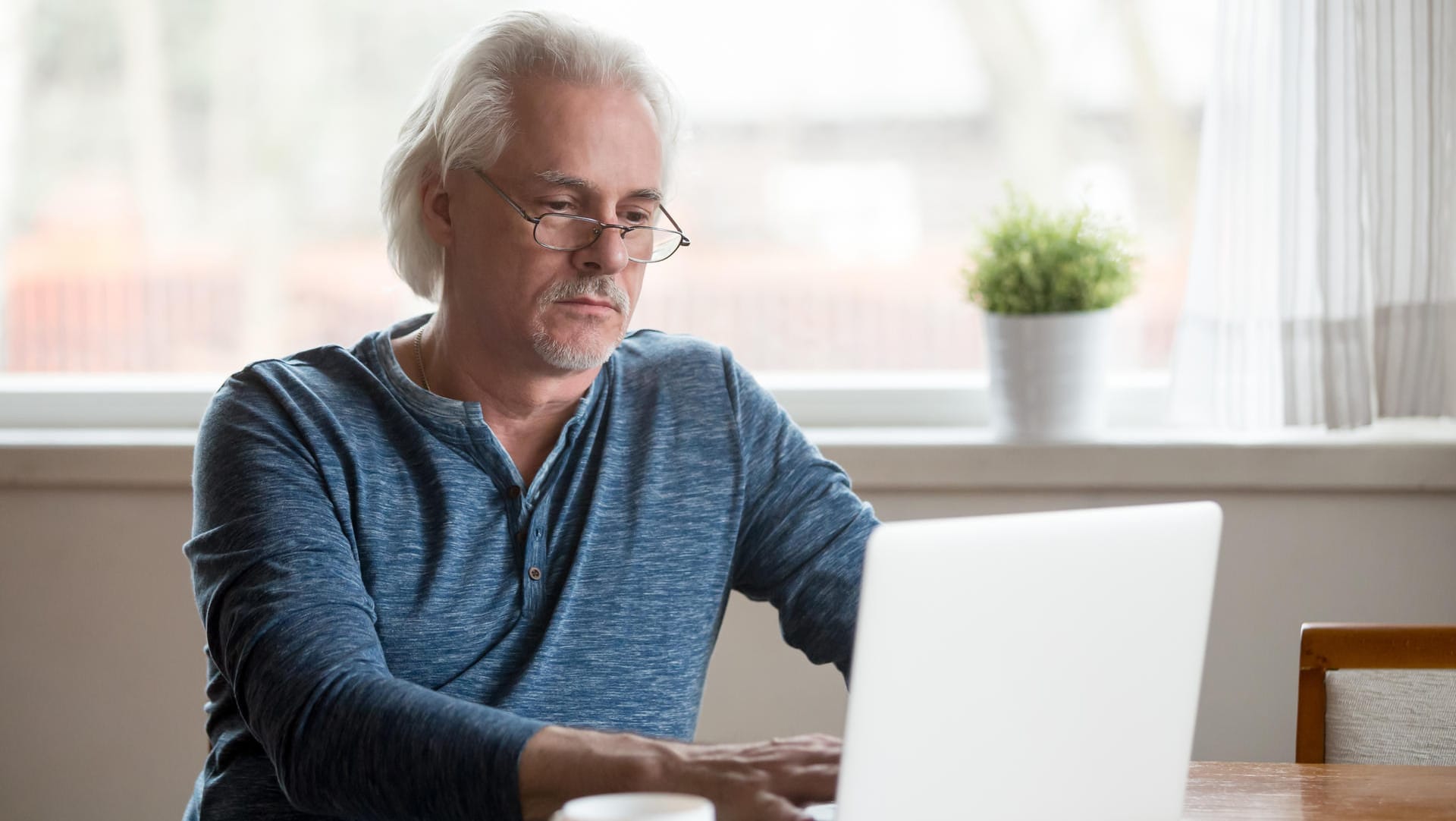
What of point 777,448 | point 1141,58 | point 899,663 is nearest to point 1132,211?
point 1141,58

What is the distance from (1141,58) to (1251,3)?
0.25 m

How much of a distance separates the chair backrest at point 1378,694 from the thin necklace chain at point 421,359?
947mm

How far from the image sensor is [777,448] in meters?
1.55

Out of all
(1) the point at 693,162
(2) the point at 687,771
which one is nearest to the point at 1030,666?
(2) the point at 687,771

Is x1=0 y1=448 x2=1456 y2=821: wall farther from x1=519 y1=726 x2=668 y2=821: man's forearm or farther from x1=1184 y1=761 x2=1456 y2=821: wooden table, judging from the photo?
x1=519 y1=726 x2=668 y2=821: man's forearm

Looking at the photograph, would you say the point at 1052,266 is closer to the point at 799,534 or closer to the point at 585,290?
the point at 799,534

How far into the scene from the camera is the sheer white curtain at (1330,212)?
1896mm

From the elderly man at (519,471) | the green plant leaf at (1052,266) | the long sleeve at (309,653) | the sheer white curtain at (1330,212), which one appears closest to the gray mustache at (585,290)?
the elderly man at (519,471)

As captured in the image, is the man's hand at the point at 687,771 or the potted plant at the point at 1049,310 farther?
the potted plant at the point at 1049,310

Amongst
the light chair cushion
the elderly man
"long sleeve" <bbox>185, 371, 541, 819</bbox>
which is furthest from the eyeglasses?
the light chair cushion

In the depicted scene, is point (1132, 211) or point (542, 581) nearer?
point (542, 581)

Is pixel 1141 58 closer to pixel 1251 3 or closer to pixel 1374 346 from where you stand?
Result: pixel 1251 3

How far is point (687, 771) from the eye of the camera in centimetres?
93

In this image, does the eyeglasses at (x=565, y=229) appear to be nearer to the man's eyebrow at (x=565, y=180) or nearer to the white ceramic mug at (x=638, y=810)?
the man's eyebrow at (x=565, y=180)
